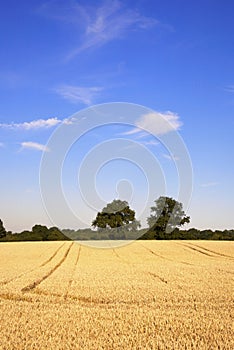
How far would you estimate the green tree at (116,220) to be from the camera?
76750 mm

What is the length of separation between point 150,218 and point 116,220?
6.32 meters

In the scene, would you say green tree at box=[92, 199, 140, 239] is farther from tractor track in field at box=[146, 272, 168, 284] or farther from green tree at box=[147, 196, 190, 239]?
tractor track in field at box=[146, 272, 168, 284]

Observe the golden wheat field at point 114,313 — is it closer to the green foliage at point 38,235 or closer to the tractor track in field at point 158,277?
the tractor track in field at point 158,277

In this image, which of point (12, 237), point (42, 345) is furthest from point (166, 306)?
point (12, 237)

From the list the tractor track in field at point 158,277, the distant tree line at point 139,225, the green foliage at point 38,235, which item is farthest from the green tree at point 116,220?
the tractor track in field at point 158,277

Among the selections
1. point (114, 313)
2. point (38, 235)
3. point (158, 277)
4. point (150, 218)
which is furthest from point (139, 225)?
point (114, 313)

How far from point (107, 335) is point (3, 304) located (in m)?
4.11

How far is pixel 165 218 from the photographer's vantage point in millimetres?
77688

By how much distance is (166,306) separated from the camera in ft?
37.9

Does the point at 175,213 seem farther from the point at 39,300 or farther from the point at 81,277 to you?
the point at 39,300

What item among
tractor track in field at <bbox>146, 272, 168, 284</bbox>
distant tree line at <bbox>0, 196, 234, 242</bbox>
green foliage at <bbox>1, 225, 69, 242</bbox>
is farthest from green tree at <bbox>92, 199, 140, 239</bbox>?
tractor track in field at <bbox>146, 272, 168, 284</bbox>

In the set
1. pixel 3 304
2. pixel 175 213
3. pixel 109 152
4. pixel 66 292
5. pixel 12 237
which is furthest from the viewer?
pixel 12 237

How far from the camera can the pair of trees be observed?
76062mm

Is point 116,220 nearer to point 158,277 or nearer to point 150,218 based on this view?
point 150,218
